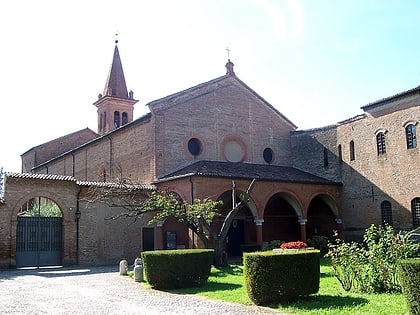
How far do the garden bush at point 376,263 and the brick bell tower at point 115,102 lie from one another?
36.8m

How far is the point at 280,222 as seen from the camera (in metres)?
31.3

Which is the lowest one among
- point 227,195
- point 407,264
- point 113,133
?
point 407,264

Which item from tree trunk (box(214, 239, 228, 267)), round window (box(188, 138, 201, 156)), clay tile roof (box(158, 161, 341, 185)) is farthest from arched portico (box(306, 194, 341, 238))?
tree trunk (box(214, 239, 228, 267))

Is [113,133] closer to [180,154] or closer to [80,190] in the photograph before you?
[180,154]

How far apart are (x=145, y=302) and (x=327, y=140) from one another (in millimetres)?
21662

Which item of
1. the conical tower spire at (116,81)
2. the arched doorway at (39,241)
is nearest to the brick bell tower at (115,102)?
the conical tower spire at (116,81)

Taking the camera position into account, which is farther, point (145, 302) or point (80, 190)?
point (80, 190)

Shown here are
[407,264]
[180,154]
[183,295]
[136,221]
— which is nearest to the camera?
[407,264]

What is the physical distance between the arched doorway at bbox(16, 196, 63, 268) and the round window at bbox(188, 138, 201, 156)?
8.77m

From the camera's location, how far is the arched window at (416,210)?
2538 centimetres

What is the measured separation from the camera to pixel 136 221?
Result: 2625 cm

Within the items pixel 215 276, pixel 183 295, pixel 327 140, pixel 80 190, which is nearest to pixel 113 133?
pixel 80 190

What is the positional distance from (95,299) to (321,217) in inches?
848

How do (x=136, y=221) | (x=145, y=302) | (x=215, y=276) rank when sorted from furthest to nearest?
(x=136, y=221), (x=215, y=276), (x=145, y=302)
